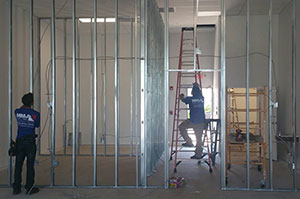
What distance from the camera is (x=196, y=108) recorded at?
254 inches

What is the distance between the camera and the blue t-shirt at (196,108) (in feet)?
21.0

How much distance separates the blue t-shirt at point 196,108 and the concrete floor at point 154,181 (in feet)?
3.47

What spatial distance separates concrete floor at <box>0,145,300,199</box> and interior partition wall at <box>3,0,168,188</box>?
0.04 meters

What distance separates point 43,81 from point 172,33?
14.6ft

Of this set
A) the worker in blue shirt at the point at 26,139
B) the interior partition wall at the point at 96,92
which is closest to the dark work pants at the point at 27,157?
the worker in blue shirt at the point at 26,139

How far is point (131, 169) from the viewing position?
668 centimetres

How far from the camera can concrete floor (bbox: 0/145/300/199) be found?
4.76m

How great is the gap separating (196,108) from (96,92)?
216 cm

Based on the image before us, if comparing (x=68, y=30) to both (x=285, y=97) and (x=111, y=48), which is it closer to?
(x=111, y=48)

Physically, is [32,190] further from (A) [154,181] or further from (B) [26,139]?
(A) [154,181]

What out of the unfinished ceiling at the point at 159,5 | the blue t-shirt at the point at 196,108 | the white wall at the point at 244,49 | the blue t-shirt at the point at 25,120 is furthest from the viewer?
the white wall at the point at 244,49

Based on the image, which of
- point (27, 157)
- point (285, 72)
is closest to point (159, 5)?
point (285, 72)

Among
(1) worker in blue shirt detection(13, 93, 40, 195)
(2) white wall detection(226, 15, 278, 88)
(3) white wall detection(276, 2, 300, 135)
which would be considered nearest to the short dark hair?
(1) worker in blue shirt detection(13, 93, 40, 195)

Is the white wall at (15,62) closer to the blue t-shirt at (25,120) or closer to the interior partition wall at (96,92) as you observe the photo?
the interior partition wall at (96,92)
